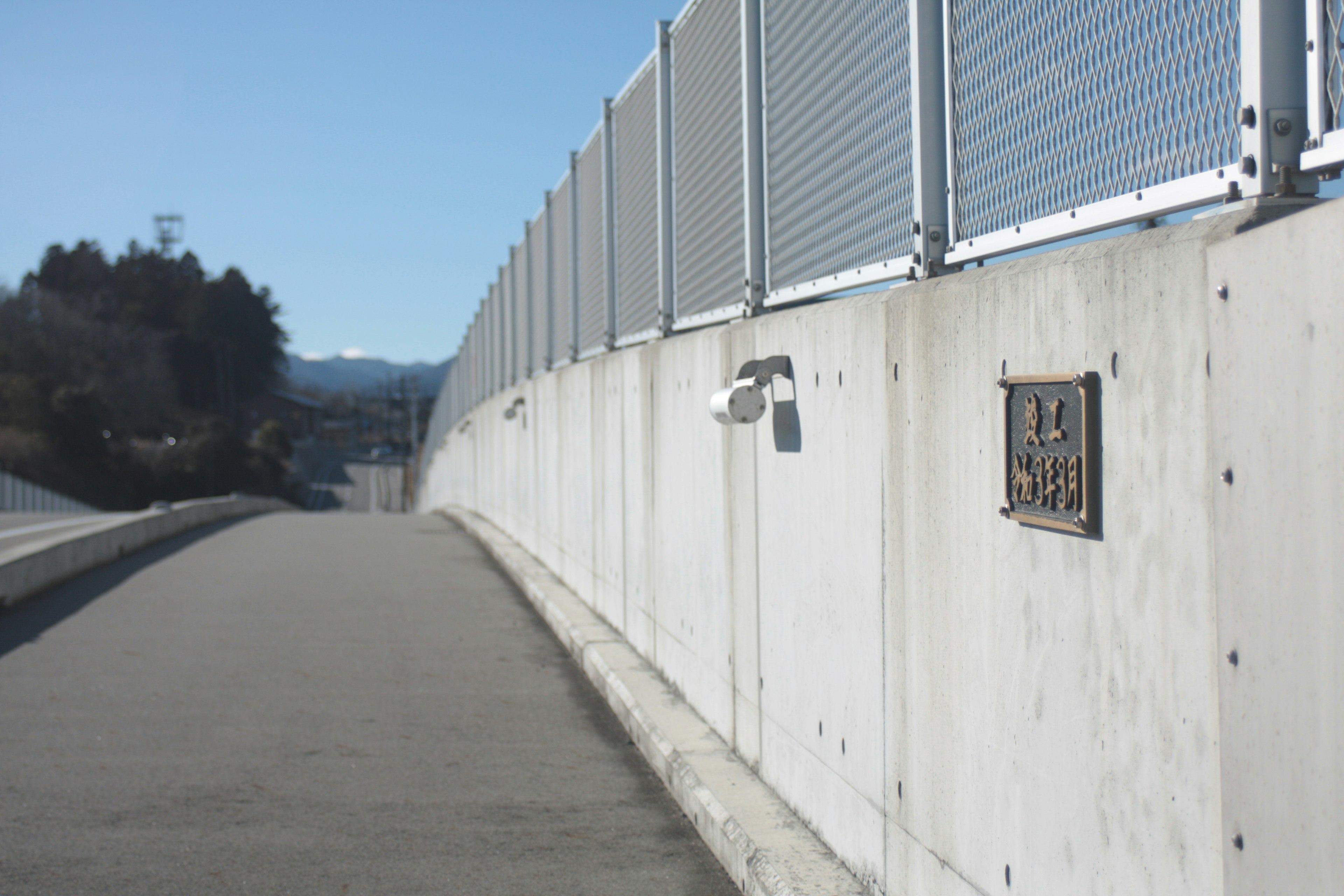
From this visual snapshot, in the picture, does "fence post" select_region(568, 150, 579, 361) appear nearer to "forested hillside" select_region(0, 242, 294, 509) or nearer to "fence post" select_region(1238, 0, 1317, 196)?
"fence post" select_region(1238, 0, 1317, 196)

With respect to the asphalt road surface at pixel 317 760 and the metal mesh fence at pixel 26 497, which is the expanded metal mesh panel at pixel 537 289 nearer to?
the asphalt road surface at pixel 317 760

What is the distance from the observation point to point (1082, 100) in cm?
271

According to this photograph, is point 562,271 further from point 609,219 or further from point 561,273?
point 609,219

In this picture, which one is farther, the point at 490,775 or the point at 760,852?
the point at 490,775

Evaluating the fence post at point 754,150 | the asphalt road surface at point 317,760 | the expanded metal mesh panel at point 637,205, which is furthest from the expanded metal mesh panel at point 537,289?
the fence post at point 754,150

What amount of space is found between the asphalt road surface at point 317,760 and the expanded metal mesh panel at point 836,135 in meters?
2.36

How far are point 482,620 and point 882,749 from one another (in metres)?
6.93

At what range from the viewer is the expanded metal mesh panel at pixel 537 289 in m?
13.0

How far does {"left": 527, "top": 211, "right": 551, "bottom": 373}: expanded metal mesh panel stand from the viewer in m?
13.0

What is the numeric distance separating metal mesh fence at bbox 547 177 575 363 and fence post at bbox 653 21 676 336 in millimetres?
3788

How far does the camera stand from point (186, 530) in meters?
20.9

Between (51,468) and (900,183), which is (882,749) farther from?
(51,468)

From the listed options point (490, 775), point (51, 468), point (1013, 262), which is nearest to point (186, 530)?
point (490, 775)

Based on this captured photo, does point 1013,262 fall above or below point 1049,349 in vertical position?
above
